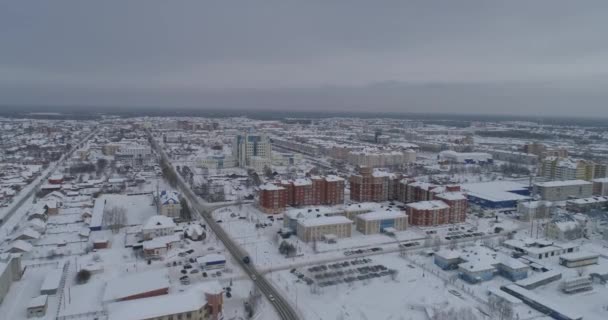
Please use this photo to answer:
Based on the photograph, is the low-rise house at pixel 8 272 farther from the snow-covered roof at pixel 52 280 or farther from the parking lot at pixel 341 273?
the parking lot at pixel 341 273

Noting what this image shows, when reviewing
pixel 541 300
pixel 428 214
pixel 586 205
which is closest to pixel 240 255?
pixel 428 214

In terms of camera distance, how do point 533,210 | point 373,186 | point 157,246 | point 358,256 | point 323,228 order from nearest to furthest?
1. point 157,246
2. point 358,256
3. point 323,228
4. point 533,210
5. point 373,186

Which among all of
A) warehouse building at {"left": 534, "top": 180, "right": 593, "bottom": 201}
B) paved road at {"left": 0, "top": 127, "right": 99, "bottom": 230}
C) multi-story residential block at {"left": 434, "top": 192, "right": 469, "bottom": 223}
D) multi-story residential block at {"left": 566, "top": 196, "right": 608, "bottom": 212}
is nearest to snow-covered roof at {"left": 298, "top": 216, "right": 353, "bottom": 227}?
multi-story residential block at {"left": 434, "top": 192, "right": 469, "bottom": 223}

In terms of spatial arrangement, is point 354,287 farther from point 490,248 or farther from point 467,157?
point 467,157

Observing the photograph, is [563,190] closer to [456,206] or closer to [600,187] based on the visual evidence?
[600,187]

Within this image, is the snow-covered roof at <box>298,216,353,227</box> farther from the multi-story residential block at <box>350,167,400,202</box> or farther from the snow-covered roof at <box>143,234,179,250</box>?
the multi-story residential block at <box>350,167,400,202</box>

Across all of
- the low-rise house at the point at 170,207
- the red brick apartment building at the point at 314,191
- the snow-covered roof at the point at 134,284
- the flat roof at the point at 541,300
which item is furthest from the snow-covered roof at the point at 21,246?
the flat roof at the point at 541,300

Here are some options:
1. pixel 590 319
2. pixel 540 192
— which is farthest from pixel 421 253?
pixel 540 192
